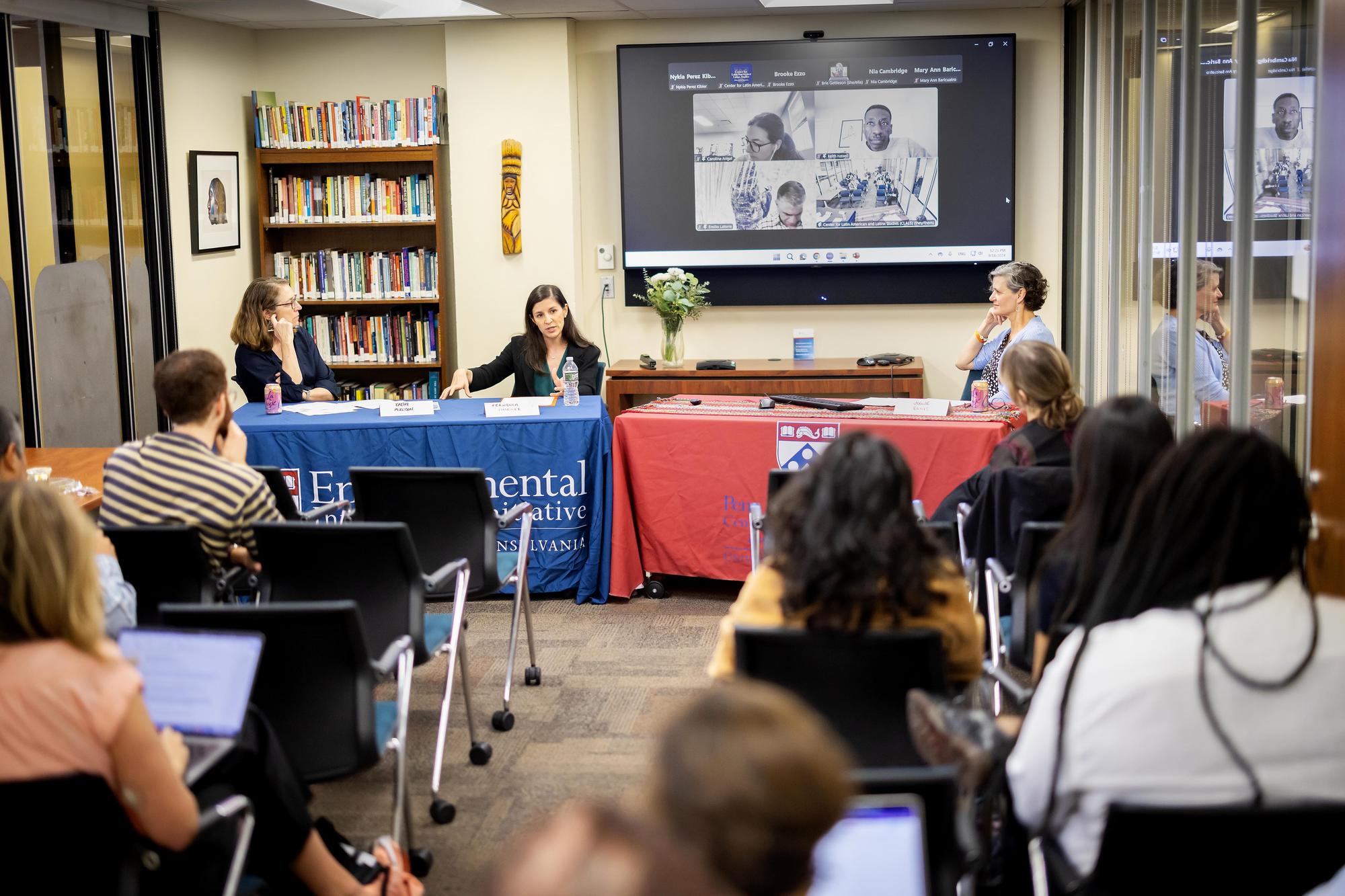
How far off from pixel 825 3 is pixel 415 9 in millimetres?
2211

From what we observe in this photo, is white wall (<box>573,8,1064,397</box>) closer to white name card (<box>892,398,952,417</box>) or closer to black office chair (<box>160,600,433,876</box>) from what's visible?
white name card (<box>892,398,952,417</box>)

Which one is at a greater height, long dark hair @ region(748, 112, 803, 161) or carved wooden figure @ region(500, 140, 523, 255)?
long dark hair @ region(748, 112, 803, 161)

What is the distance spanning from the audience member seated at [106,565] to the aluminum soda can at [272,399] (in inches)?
77.6

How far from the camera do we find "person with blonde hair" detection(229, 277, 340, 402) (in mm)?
5664

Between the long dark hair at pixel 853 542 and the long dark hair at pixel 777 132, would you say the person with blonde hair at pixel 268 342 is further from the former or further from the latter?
the long dark hair at pixel 853 542

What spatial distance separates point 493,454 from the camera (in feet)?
17.0

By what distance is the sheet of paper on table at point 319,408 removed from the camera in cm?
533

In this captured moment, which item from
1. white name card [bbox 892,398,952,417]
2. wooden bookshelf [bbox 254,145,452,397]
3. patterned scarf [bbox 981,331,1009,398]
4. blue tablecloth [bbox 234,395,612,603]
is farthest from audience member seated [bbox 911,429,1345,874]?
wooden bookshelf [bbox 254,145,452,397]

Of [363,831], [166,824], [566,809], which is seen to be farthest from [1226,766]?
[363,831]

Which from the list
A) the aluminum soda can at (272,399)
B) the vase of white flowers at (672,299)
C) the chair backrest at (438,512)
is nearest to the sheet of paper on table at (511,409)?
the aluminum soda can at (272,399)

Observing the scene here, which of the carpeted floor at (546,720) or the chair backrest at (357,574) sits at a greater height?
the chair backrest at (357,574)

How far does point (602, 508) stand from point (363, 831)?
6.95 feet

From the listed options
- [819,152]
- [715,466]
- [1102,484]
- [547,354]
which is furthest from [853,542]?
[819,152]

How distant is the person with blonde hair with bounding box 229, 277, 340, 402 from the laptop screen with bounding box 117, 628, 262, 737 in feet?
11.5
